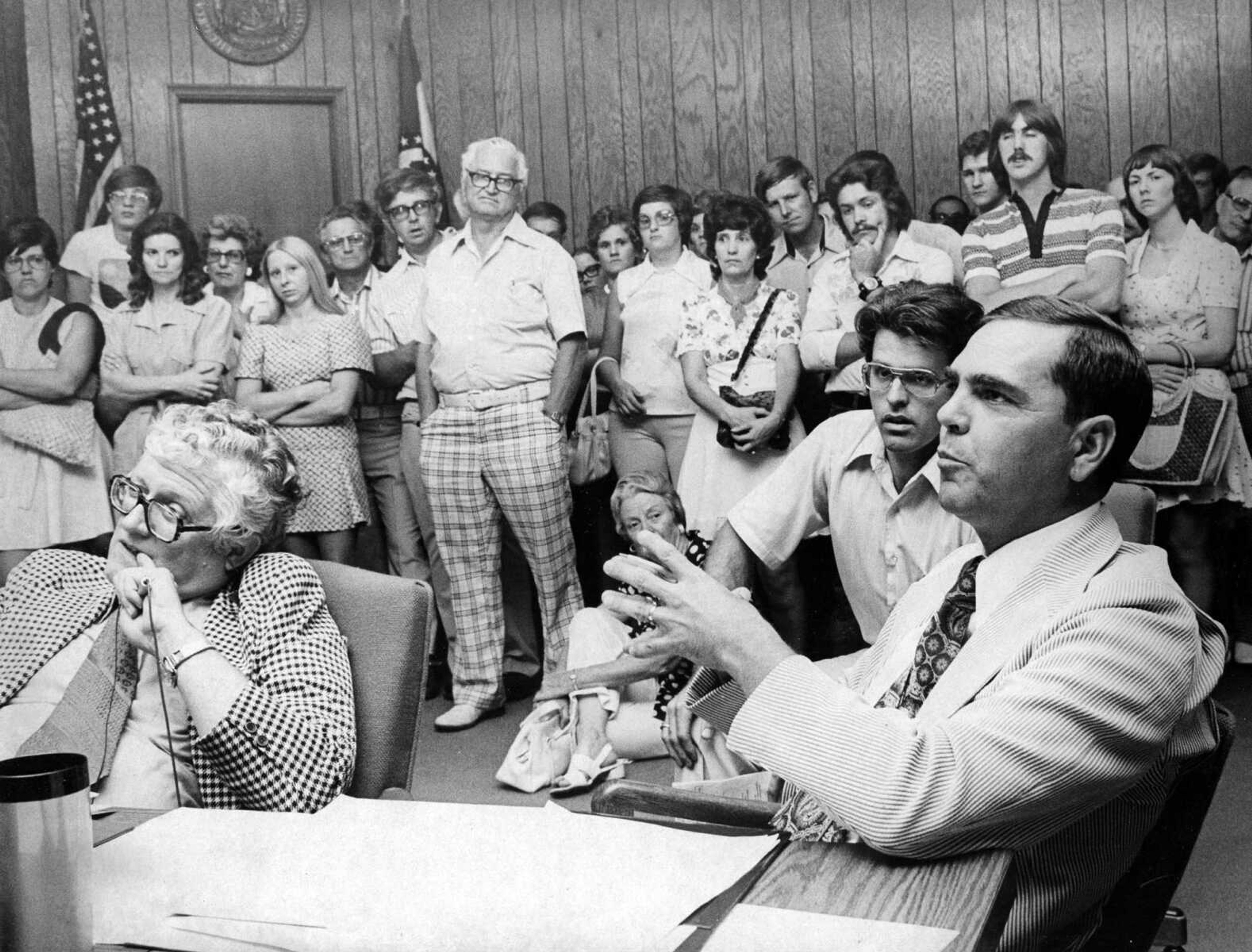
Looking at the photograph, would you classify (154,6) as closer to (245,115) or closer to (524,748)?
(245,115)

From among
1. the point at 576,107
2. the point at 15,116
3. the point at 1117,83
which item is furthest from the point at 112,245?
the point at 1117,83

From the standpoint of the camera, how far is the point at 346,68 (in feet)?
16.9

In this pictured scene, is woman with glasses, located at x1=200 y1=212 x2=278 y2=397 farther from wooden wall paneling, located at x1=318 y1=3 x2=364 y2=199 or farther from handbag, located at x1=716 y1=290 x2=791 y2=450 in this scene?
handbag, located at x1=716 y1=290 x2=791 y2=450

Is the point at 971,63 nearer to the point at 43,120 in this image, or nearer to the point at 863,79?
the point at 863,79

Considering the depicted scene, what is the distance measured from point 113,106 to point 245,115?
1.58 ft

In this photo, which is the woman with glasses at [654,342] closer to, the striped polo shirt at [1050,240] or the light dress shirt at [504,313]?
the light dress shirt at [504,313]

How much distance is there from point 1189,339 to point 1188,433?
0.27m

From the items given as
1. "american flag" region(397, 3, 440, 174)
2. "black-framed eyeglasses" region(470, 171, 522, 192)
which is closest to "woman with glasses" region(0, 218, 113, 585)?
"black-framed eyeglasses" region(470, 171, 522, 192)

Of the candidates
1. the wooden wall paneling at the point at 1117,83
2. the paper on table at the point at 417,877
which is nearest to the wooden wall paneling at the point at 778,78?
the wooden wall paneling at the point at 1117,83

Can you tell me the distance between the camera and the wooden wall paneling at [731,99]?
16.6ft

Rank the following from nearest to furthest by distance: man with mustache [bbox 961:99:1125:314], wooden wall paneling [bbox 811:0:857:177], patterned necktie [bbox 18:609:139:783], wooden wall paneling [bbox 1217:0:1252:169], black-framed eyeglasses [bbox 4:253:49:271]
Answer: patterned necktie [bbox 18:609:139:783] → man with mustache [bbox 961:99:1125:314] → black-framed eyeglasses [bbox 4:253:49:271] → wooden wall paneling [bbox 1217:0:1252:169] → wooden wall paneling [bbox 811:0:857:177]

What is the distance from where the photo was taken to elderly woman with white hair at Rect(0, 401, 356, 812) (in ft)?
4.76

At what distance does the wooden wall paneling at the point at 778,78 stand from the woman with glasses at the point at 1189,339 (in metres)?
1.70

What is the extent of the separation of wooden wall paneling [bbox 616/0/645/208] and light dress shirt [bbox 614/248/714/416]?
40.9 inches
